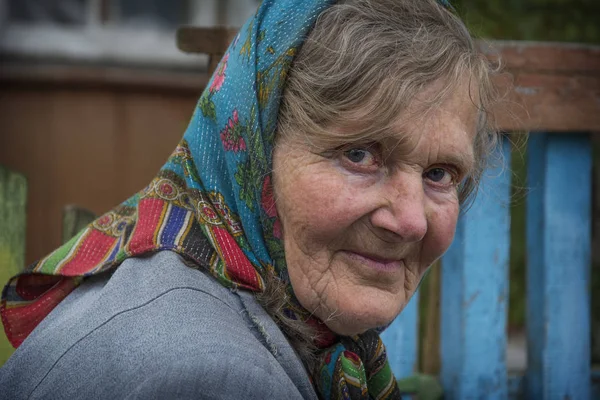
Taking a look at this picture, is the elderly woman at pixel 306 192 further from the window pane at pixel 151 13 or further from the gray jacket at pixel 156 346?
the window pane at pixel 151 13

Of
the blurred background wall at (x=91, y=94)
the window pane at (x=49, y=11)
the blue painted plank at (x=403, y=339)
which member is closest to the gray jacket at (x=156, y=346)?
the blue painted plank at (x=403, y=339)

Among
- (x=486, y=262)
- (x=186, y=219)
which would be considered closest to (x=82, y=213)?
(x=186, y=219)

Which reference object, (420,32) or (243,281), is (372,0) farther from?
(243,281)

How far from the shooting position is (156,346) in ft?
4.70

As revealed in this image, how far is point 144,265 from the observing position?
Answer: 1697 mm

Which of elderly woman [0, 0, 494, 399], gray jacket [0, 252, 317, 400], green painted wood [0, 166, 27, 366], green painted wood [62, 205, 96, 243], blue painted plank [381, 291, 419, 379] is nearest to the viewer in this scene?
gray jacket [0, 252, 317, 400]

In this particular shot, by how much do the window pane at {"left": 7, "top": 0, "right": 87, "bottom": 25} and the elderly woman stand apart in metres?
3.30

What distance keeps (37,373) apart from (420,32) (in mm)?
1116

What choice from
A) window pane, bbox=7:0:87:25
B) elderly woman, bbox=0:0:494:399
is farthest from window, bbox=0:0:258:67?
elderly woman, bbox=0:0:494:399

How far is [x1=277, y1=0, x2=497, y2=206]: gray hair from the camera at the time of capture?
1.74m

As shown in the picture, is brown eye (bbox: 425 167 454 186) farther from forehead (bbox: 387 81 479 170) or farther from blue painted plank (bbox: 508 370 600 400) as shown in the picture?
blue painted plank (bbox: 508 370 600 400)

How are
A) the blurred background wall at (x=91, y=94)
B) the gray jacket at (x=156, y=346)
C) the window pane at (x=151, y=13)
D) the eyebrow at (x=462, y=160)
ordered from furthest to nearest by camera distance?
the window pane at (x=151, y=13) → the blurred background wall at (x=91, y=94) → the eyebrow at (x=462, y=160) → the gray jacket at (x=156, y=346)

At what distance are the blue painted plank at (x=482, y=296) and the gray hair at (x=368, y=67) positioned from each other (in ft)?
3.48

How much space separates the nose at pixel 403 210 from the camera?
1.75 m
